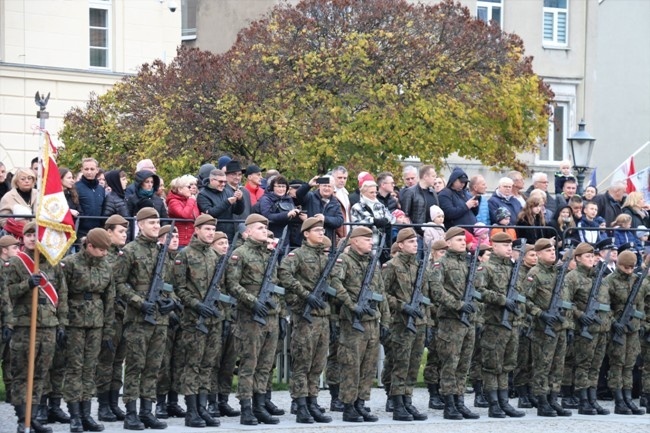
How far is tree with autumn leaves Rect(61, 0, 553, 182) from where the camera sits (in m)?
28.8

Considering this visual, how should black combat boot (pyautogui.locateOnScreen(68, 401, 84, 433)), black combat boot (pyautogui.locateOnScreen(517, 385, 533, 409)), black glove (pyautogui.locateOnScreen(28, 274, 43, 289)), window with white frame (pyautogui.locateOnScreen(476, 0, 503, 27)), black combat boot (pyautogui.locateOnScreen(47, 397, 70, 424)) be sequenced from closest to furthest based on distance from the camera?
black glove (pyautogui.locateOnScreen(28, 274, 43, 289))
black combat boot (pyautogui.locateOnScreen(68, 401, 84, 433))
black combat boot (pyautogui.locateOnScreen(47, 397, 70, 424))
black combat boot (pyautogui.locateOnScreen(517, 385, 533, 409))
window with white frame (pyautogui.locateOnScreen(476, 0, 503, 27))

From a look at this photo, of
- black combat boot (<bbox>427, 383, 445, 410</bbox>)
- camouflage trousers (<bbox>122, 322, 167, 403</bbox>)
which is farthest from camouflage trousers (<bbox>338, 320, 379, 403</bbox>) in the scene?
camouflage trousers (<bbox>122, 322, 167, 403</bbox>)

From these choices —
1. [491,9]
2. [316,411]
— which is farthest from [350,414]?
[491,9]

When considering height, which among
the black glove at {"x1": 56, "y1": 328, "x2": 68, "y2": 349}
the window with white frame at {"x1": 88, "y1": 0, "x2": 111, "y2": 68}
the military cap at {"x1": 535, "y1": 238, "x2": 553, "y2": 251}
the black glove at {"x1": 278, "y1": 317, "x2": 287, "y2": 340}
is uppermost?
the window with white frame at {"x1": 88, "y1": 0, "x2": 111, "y2": 68}

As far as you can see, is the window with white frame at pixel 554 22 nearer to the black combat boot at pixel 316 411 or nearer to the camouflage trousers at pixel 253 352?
the black combat boot at pixel 316 411

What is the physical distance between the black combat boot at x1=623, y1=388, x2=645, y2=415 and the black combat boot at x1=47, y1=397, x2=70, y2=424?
21.4 ft

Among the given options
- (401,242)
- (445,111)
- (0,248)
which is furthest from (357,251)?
(445,111)

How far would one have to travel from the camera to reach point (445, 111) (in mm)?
31719

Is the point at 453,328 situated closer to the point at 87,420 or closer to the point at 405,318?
the point at 405,318

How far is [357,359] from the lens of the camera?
1772 cm

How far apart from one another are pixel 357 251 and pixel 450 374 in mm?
1626

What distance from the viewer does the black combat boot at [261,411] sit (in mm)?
17125

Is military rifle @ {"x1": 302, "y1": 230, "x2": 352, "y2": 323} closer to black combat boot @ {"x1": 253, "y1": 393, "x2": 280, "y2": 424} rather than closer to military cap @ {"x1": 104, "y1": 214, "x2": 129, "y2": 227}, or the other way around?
black combat boot @ {"x1": 253, "y1": 393, "x2": 280, "y2": 424}

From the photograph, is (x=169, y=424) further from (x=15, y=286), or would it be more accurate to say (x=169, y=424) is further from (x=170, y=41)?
(x=170, y=41)
